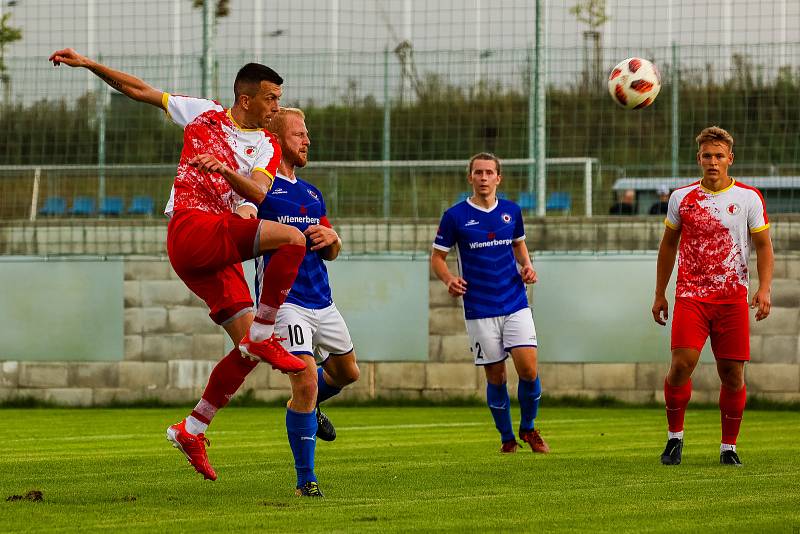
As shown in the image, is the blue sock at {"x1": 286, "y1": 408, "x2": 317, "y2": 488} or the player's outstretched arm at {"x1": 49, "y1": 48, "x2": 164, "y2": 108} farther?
the player's outstretched arm at {"x1": 49, "y1": 48, "x2": 164, "y2": 108}

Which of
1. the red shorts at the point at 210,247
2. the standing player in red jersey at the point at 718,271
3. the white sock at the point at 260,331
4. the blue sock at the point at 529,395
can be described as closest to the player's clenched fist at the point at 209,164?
the red shorts at the point at 210,247

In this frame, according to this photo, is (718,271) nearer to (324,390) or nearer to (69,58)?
(324,390)

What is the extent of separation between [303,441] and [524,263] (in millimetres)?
3736

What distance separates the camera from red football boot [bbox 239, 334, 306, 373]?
688 cm

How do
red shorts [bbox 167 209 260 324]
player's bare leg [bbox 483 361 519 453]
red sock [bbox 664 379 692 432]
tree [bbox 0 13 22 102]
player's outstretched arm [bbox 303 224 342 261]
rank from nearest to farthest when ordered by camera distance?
1. red shorts [bbox 167 209 260 324]
2. player's outstretched arm [bbox 303 224 342 261]
3. red sock [bbox 664 379 692 432]
4. player's bare leg [bbox 483 361 519 453]
5. tree [bbox 0 13 22 102]

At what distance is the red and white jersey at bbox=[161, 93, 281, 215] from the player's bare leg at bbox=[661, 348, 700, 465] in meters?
3.17

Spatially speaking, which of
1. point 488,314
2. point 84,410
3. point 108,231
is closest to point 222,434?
point 488,314

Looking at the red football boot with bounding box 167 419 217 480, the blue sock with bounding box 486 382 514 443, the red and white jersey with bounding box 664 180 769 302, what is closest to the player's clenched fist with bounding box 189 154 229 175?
the red football boot with bounding box 167 419 217 480

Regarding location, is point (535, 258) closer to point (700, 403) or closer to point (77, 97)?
point (700, 403)

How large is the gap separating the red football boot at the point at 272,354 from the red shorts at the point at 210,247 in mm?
445

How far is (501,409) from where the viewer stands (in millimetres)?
9945

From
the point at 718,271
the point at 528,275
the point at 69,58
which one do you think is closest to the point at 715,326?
the point at 718,271

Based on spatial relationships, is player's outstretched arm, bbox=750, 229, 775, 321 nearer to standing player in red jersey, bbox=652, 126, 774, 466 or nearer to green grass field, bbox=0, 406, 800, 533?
standing player in red jersey, bbox=652, 126, 774, 466

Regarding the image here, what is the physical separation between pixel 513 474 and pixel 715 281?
1.92m
